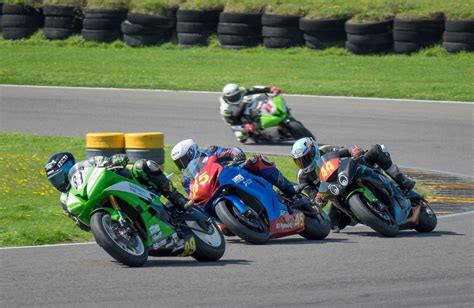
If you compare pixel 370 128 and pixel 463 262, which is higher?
pixel 463 262

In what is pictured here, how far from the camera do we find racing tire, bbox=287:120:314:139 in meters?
18.8

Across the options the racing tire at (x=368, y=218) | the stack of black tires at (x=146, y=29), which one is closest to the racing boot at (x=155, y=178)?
the racing tire at (x=368, y=218)

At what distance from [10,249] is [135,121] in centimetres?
1138

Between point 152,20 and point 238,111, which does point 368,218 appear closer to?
point 238,111

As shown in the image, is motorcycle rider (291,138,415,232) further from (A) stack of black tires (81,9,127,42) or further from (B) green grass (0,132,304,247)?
(A) stack of black tires (81,9,127,42)

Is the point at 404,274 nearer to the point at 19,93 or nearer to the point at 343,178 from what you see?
the point at 343,178

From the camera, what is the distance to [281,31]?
27531 mm

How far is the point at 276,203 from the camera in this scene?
10609mm

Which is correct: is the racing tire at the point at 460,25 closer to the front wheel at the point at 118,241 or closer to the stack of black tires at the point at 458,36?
the stack of black tires at the point at 458,36

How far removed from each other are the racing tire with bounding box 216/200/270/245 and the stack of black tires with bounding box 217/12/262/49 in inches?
677

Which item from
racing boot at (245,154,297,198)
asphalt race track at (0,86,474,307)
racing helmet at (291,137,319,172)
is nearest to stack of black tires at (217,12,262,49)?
asphalt race track at (0,86,474,307)

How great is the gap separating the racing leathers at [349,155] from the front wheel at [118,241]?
284cm

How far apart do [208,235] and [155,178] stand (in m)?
0.71

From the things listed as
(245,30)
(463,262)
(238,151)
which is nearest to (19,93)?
(245,30)
